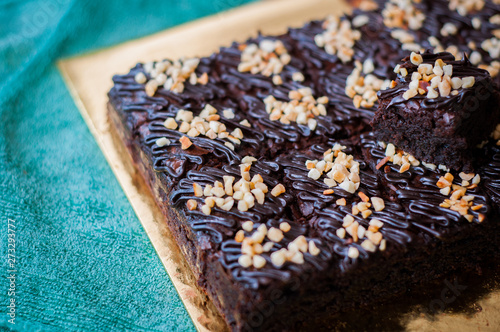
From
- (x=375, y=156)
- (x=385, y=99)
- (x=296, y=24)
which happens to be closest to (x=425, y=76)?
(x=385, y=99)

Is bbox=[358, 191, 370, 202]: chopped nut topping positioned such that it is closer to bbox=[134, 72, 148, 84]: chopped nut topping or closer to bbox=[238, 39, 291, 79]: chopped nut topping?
bbox=[238, 39, 291, 79]: chopped nut topping

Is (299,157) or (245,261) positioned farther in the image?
(299,157)

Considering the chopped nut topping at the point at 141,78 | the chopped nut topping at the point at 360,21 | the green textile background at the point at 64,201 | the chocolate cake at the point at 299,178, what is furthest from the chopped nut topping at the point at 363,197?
the chopped nut topping at the point at 360,21

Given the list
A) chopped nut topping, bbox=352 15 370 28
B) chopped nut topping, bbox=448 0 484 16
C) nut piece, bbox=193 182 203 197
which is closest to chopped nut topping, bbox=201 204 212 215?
nut piece, bbox=193 182 203 197

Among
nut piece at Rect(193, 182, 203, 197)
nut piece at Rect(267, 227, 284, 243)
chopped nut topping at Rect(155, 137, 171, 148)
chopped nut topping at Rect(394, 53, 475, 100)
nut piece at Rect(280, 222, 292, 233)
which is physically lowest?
nut piece at Rect(280, 222, 292, 233)

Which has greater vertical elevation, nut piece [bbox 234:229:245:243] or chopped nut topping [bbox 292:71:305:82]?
chopped nut topping [bbox 292:71:305:82]

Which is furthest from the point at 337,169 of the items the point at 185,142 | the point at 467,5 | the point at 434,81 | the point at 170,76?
the point at 467,5

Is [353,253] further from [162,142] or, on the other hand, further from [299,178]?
[162,142]

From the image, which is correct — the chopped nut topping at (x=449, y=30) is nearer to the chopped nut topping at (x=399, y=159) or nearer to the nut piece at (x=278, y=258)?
the chopped nut topping at (x=399, y=159)
